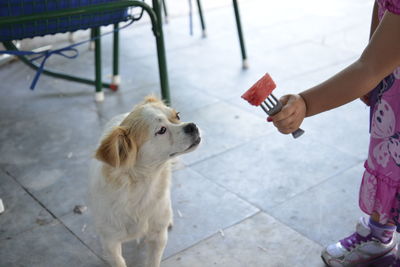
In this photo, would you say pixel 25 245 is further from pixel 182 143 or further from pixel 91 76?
pixel 91 76

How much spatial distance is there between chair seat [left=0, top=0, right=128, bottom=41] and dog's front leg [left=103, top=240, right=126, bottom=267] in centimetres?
109

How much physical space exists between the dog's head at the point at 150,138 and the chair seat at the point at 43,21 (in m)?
0.96

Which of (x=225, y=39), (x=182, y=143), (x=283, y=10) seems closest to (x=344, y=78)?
(x=182, y=143)

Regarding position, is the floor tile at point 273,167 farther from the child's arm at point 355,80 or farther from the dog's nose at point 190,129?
the child's arm at point 355,80

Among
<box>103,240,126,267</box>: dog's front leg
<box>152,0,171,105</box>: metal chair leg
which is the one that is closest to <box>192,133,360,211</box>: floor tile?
<box>152,0,171,105</box>: metal chair leg

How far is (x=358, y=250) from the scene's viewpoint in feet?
6.87

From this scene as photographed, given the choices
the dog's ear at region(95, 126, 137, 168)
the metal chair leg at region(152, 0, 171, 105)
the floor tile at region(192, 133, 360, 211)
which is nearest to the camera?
the dog's ear at region(95, 126, 137, 168)

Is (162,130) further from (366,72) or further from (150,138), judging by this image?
(366,72)

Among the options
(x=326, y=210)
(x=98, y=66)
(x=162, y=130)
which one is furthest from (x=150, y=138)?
(x=98, y=66)

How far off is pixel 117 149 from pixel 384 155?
87 centimetres

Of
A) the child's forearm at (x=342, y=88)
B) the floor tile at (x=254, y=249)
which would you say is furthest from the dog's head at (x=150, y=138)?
the floor tile at (x=254, y=249)

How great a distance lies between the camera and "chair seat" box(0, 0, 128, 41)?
2.43 m

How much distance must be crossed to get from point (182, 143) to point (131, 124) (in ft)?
0.58

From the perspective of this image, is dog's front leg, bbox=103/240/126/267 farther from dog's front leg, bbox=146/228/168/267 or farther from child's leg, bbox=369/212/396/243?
child's leg, bbox=369/212/396/243
